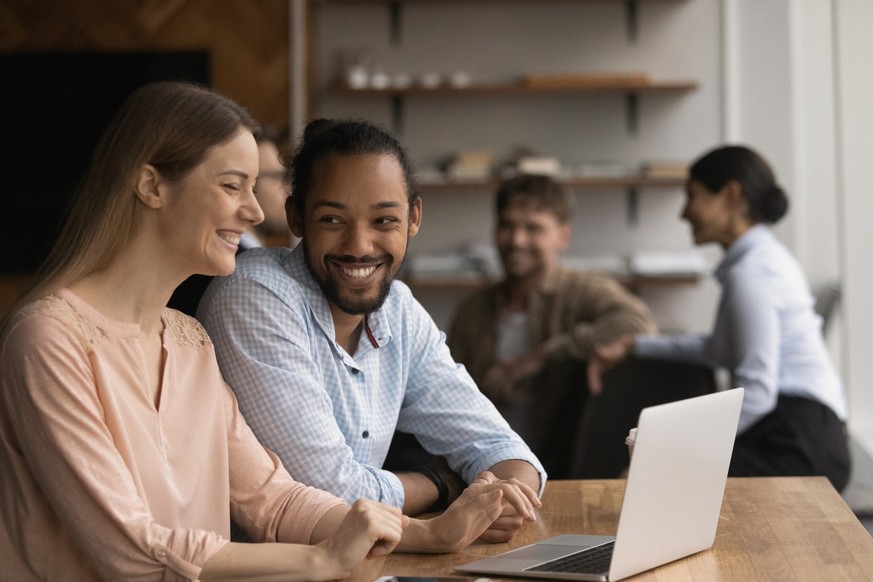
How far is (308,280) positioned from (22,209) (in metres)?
3.95

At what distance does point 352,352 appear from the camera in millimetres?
1903

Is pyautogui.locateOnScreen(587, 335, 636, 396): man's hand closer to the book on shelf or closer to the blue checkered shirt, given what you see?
the blue checkered shirt

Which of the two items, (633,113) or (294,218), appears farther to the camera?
(633,113)

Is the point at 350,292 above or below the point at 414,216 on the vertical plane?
below

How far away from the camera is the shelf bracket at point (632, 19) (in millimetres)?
5352

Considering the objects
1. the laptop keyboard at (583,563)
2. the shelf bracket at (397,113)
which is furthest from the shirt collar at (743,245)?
the shelf bracket at (397,113)

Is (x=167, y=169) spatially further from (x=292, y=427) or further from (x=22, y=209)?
(x=22, y=209)

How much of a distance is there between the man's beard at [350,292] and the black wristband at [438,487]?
293 mm

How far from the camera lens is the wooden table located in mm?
1438

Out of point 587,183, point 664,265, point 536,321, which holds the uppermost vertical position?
point 587,183

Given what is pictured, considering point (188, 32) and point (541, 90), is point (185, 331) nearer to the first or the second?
point (541, 90)

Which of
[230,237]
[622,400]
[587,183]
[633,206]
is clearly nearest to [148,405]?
[230,237]

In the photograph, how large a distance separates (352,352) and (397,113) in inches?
143

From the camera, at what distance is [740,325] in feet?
10.4
